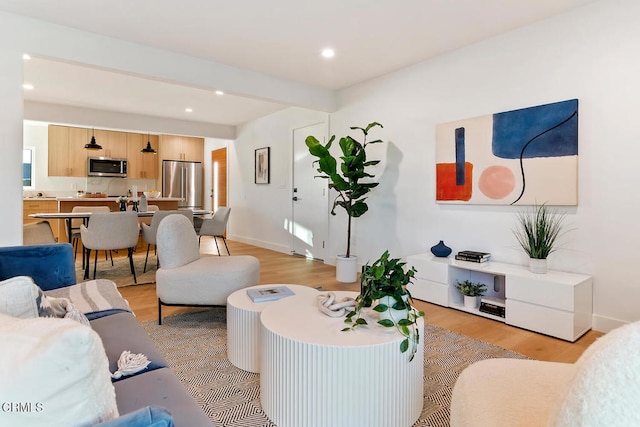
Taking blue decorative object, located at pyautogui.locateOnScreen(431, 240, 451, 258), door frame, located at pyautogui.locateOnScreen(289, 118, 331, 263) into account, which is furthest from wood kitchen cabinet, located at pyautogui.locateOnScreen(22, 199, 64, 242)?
blue decorative object, located at pyautogui.locateOnScreen(431, 240, 451, 258)

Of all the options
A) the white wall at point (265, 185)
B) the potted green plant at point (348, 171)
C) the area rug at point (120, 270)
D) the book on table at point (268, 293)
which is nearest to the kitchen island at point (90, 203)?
the area rug at point (120, 270)

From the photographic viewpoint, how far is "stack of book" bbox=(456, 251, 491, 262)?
312 centimetres

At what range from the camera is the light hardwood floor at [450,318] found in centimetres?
236

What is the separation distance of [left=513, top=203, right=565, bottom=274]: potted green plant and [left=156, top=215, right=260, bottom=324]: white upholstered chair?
2.22 meters

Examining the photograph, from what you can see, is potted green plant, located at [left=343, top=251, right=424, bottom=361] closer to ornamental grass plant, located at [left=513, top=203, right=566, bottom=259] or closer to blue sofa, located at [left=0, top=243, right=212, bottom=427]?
blue sofa, located at [left=0, top=243, right=212, bottom=427]

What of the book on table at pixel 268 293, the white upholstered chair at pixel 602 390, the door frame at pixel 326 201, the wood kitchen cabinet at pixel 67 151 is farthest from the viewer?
the wood kitchen cabinet at pixel 67 151

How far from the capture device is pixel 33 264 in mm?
2154

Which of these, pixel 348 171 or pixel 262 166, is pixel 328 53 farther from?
pixel 262 166

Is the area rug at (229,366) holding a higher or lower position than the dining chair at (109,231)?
lower

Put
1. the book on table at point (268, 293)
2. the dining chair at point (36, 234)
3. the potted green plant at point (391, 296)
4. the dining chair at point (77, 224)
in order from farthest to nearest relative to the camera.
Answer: the dining chair at point (77, 224) < the dining chair at point (36, 234) < the book on table at point (268, 293) < the potted green plant at point (391, 296)

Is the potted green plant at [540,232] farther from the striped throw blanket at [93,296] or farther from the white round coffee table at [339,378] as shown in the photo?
the striped throw blanket at [93,296]

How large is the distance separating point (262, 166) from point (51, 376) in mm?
6195

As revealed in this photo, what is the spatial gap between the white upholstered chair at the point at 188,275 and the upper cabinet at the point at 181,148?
611 centimetres

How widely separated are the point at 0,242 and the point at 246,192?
14.9 feet
